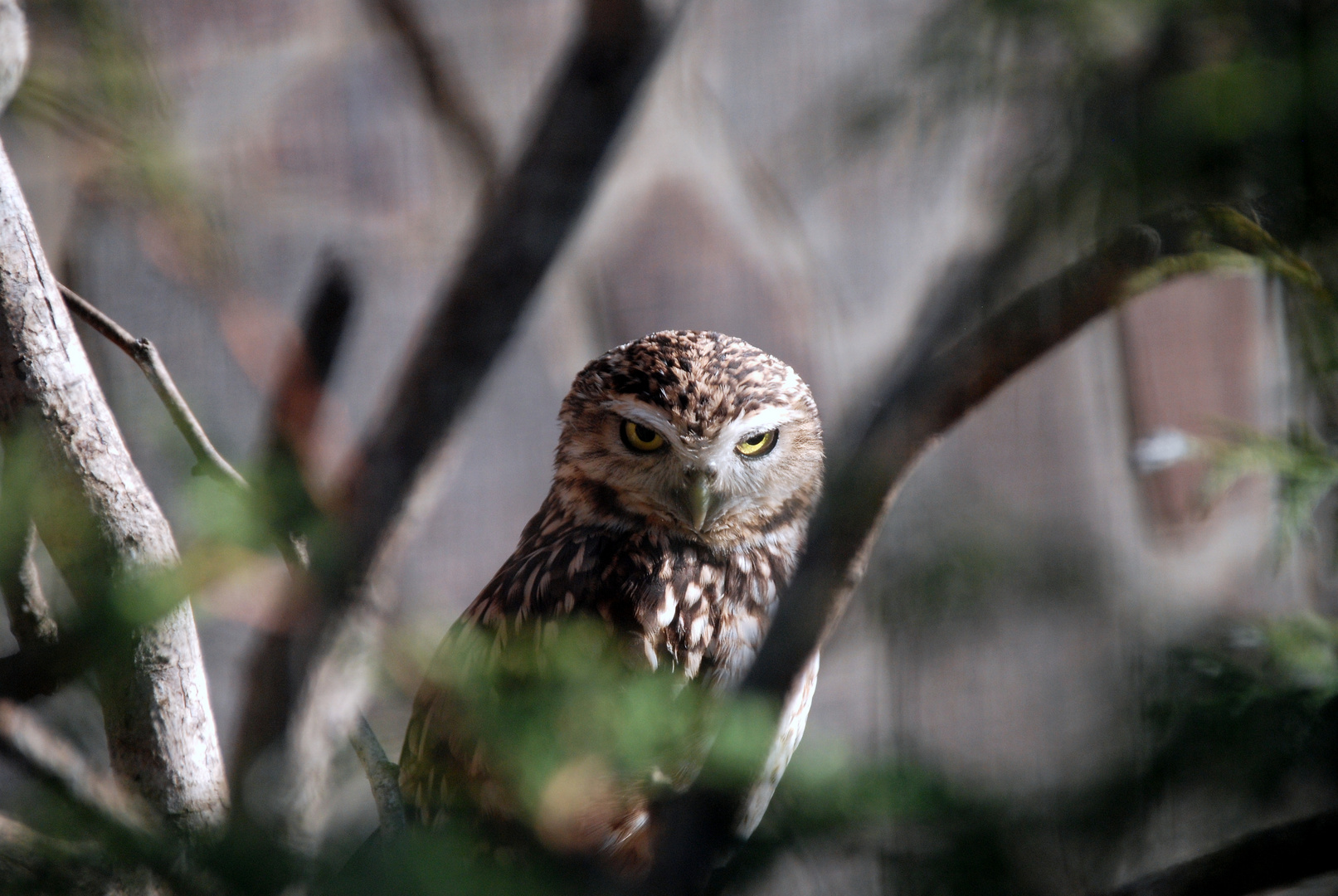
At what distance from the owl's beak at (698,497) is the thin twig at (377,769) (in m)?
0.31

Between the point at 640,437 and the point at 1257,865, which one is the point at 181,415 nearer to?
the point at 640,437

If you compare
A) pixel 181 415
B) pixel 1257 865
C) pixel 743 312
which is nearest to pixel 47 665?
pixel 181 415

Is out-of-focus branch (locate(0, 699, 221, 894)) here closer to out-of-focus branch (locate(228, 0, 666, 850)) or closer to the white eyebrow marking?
out-of-focus branch (locate(228, 0, 666, 850))

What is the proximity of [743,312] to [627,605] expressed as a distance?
1.33 ft

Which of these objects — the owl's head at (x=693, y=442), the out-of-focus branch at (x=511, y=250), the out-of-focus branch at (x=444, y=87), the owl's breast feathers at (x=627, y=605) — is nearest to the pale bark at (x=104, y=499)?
the owl's breast feathers at (x=627, y=605)

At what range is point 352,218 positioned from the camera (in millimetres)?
1141

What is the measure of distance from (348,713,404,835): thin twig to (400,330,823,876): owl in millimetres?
22

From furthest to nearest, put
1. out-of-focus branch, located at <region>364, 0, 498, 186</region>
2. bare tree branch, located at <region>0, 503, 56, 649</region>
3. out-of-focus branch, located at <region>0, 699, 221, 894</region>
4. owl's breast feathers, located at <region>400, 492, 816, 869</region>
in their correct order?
out-of-focus branch, located at <region>364, 0, 498, 186</region> < owl's breast feathers, located at <region>400, 492, 816, 869</region> < bare tree branch, located at <region>0, 503, 56, 649</region> < out-of-focus branch, located at <region>0, 699, 221, 894</region>

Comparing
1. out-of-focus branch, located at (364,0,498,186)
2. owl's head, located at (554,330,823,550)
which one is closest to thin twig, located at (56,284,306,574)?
owl's head, located at (554,330,823,550)

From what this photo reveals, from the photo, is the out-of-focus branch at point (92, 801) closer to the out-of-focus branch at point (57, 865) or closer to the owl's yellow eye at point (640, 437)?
the out-of-focus branch at point (57, 865)

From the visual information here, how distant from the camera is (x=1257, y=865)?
0.36 m

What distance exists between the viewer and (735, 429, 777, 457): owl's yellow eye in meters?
0.79

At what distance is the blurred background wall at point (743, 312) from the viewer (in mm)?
451

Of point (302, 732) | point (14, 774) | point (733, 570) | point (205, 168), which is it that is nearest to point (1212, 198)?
point (733, 570)
